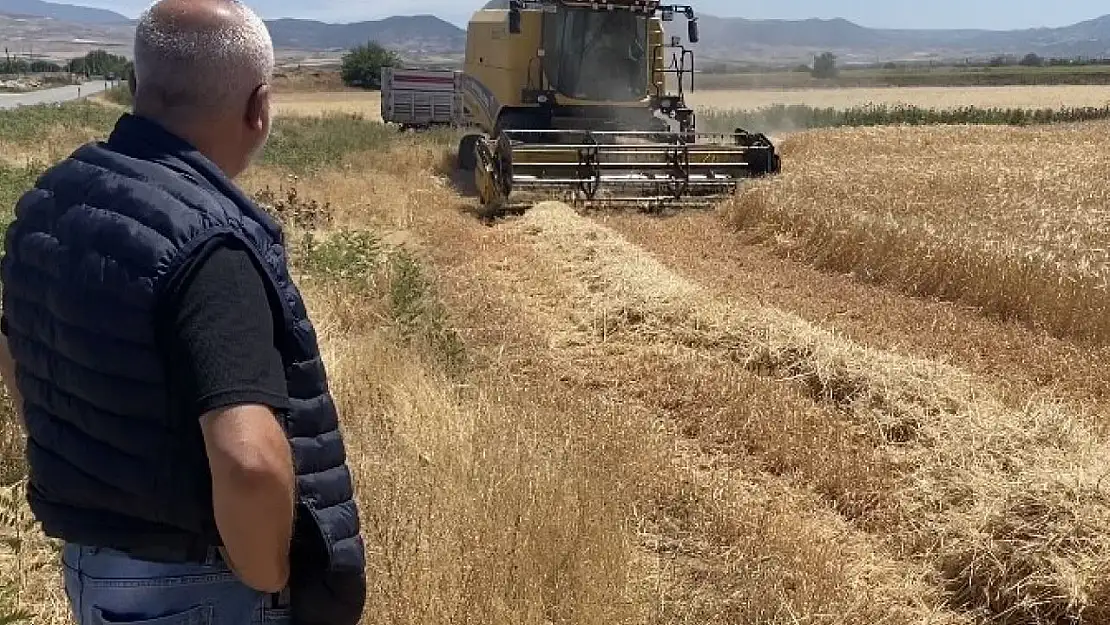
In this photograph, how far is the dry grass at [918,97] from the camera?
45.2 m

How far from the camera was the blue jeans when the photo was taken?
5.67 ft

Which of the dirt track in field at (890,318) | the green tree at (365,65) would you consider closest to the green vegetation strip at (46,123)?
the dirt track in field at (890,318)

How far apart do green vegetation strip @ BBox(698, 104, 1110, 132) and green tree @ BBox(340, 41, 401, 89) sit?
36102mm

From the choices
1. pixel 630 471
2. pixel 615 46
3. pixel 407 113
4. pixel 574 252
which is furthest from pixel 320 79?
pixel 630 471

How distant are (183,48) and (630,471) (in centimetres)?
318

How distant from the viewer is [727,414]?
540cm

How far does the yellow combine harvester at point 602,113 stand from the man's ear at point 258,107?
426 inches

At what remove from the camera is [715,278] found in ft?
31.0

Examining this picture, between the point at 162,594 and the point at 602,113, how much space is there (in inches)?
534

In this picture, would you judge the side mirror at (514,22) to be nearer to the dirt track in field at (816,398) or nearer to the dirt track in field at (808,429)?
the dirt track in field at (816,398)

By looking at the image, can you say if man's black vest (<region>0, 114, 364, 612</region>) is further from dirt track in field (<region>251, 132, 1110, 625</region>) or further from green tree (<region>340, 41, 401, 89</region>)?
green tree (<region>340, 41, 401, 89</region>)

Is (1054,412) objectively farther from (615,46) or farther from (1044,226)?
(615,46)

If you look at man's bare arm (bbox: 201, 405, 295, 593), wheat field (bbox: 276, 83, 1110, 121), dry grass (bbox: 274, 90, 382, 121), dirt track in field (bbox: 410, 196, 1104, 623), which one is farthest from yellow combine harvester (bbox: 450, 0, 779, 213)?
dry grass (bbox: 274, 90, 382, 121)

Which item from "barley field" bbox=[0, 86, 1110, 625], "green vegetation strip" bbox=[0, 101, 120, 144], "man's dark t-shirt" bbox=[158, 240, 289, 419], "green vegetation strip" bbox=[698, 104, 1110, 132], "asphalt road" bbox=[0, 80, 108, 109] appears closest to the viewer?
"man's dark t-shirt" bbox=[158, 240, 289, 419]
